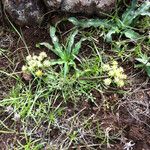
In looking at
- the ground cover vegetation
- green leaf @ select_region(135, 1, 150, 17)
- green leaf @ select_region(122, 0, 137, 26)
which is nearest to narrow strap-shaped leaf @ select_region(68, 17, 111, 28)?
the ground cover vegetation

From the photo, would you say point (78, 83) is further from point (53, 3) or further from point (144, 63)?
point (53, 3)

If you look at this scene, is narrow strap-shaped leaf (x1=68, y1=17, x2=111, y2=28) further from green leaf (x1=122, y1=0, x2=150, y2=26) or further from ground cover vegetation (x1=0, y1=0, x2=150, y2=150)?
green leaf (x1=122, y1=0, x2=150, y2=26)

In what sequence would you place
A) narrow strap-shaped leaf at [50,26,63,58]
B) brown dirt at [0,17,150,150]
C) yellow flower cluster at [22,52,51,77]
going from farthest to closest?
narrow strap-shaped leaf at [50,26,63,58] < yellow flower cluster at [22,52,51,77] < brown dirt at [0,17,150,150]

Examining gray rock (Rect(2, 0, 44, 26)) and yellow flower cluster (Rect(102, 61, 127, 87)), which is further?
gray rock (Rect(2, 0, 44, 26))

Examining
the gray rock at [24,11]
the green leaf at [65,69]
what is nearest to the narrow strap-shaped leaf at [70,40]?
the green leaf at [65,69]

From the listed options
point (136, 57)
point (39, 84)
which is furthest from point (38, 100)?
point (136, 57)
